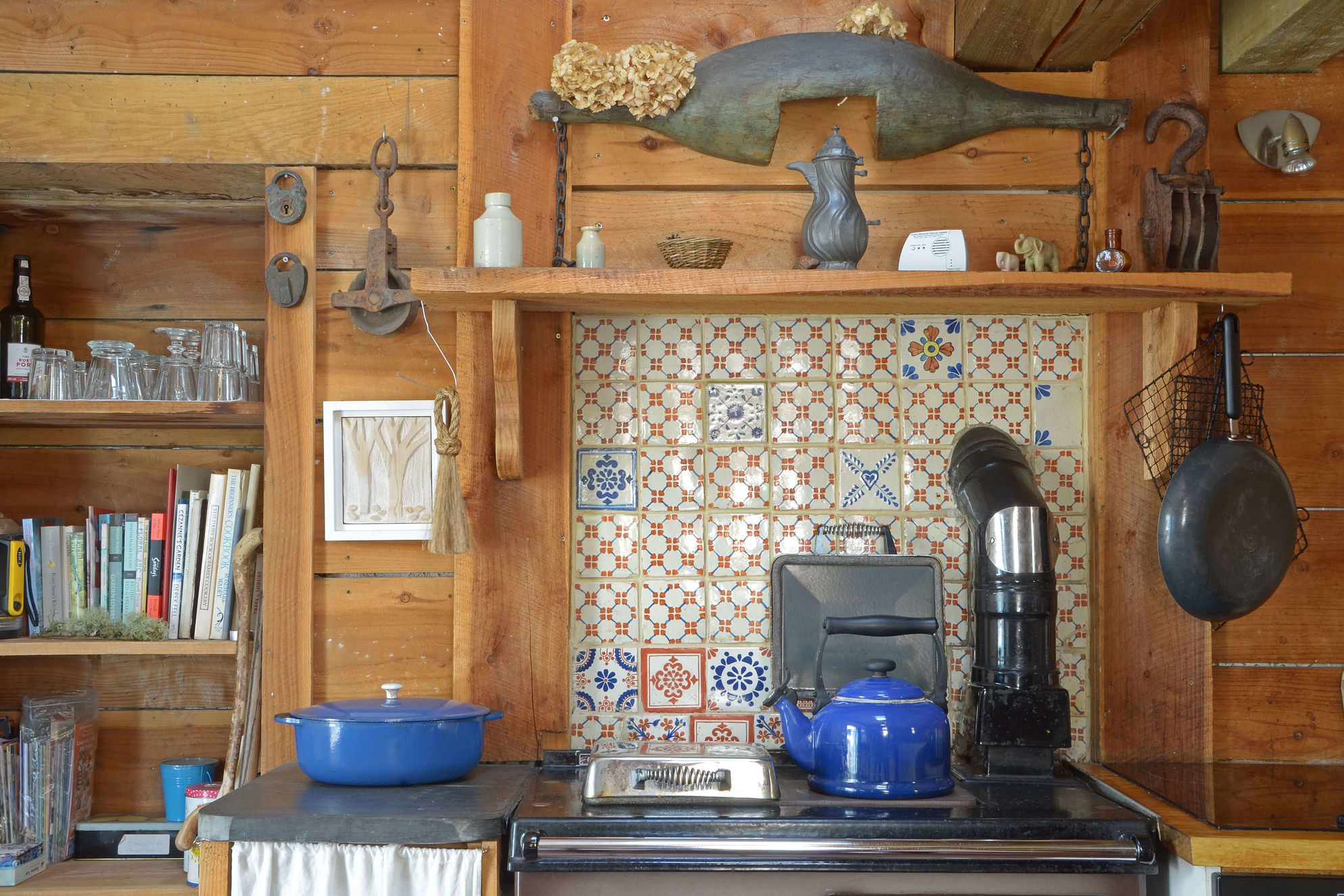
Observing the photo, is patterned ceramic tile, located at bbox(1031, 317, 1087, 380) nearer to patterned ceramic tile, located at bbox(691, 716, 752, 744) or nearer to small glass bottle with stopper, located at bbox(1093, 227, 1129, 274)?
small glass bottle with stopper, located at bbox(1093, 227, 1129, 274)

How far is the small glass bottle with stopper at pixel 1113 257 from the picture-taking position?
7.08ft

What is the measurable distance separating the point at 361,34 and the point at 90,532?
3.93 ft

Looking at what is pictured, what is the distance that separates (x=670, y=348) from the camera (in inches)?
91.4

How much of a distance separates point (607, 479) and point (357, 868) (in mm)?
881

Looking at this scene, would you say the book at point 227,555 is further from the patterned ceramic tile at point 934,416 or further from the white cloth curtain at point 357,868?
the patterned ceramic tile at point 934,416

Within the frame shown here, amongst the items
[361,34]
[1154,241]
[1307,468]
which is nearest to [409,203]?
[361,34]

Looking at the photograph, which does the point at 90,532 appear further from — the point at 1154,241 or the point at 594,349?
the point at 1154,241

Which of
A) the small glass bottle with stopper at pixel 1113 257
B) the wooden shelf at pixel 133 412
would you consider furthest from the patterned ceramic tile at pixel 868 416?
the wooden shelf at pixel 133 412

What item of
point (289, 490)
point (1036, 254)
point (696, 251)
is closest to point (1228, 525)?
point (1036, 254)

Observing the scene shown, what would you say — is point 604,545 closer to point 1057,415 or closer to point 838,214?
point 838,214

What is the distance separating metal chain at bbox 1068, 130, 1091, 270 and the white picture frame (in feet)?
4.46

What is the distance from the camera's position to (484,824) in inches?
69.7

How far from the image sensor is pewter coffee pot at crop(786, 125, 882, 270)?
212 cm

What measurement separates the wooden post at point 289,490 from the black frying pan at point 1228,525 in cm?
166
